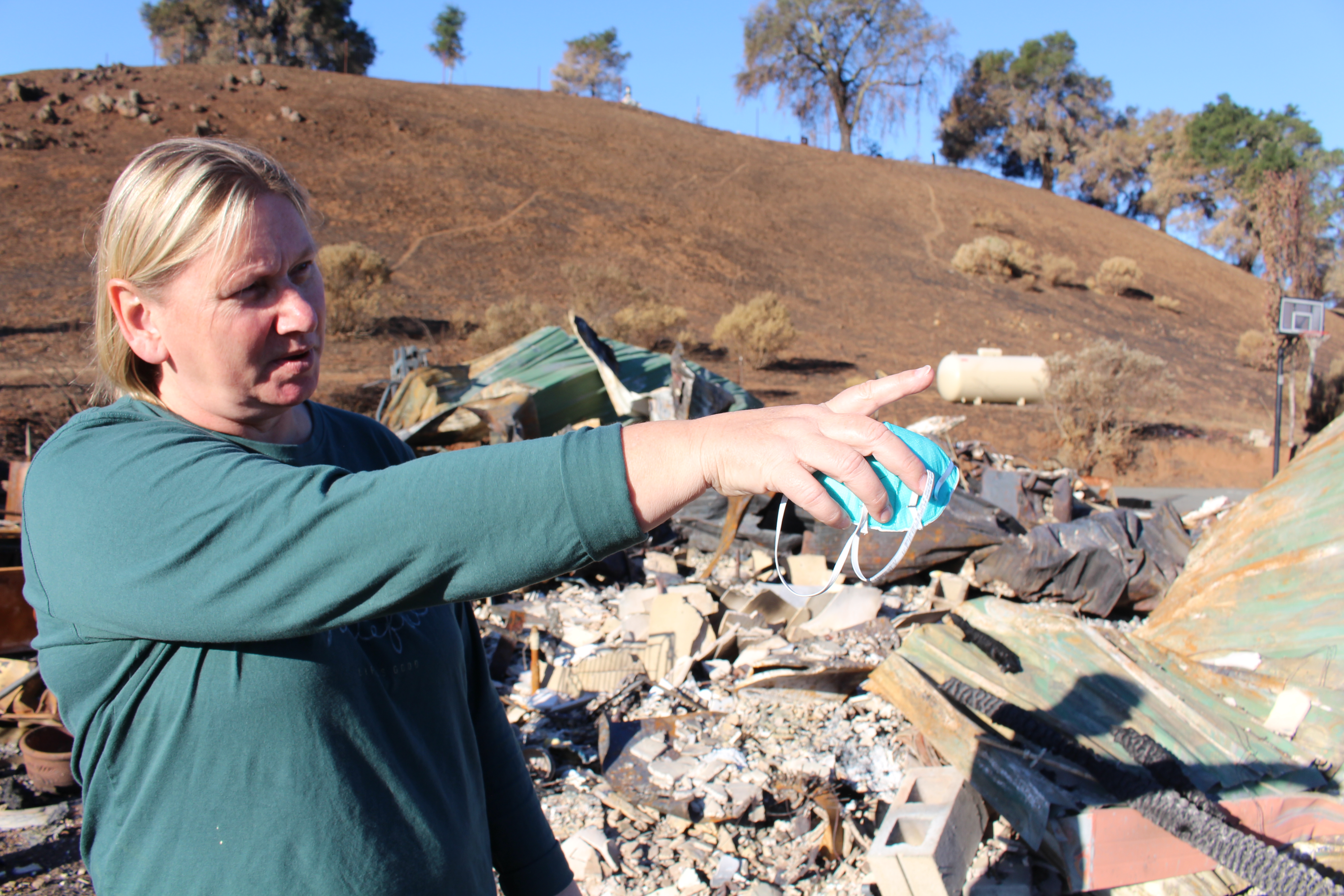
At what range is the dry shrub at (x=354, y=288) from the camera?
15398 millimetres

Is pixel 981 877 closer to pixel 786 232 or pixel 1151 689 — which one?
pixel 1151 689

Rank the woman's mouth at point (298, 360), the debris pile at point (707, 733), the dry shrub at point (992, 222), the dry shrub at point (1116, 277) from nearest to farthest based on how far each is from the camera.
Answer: the woman's mouth at point (298, 360) < the debris pile at point (707, 733) < the dry shrub at point (1116, 277) < the dry shrub at point (992, 222)

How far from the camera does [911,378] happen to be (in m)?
0.99

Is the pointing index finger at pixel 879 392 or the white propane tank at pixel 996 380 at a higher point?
the pointing index finger at pixel 879 392

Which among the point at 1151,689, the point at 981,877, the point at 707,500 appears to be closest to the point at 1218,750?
the point at 1151,689

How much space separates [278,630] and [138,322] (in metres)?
0.49

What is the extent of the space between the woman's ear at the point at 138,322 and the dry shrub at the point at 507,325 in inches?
551

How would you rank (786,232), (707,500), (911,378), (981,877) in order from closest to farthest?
(911,378)
(981,877)
(707,500)
(786,232)

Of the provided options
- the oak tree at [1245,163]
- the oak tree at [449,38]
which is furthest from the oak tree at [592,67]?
the oak tree at [1245,163]

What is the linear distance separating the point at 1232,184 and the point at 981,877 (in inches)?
1991

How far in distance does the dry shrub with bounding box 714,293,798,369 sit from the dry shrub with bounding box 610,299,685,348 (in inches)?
38.0

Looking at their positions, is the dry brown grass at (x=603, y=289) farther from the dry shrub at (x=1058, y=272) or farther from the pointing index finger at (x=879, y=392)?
the pointing index finger at (x=879, y=392)

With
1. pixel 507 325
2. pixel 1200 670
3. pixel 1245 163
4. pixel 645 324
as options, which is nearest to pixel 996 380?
pixel 645 324

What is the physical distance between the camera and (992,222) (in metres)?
33.3
